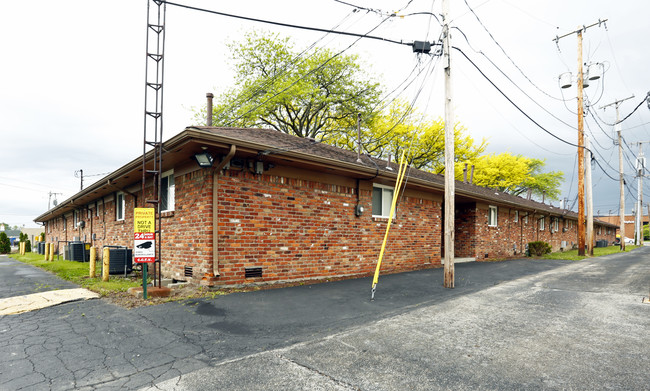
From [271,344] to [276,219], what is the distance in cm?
419

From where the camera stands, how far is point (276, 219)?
8.48 meters

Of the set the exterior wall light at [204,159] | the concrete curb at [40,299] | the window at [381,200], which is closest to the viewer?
the concrete curb at [40,299]

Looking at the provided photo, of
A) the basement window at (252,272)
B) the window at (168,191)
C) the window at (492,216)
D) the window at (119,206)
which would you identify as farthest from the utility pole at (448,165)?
the window at (119,206)

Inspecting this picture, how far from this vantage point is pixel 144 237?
6.71 metres

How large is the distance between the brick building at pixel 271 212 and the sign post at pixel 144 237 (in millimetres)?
1087

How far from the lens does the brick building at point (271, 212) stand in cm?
757

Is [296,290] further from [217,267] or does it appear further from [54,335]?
[54,335]

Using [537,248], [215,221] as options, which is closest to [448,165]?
[215,221]

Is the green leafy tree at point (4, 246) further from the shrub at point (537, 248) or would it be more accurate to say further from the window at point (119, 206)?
the shrub at point (537, 248)

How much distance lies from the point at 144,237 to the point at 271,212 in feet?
9.18

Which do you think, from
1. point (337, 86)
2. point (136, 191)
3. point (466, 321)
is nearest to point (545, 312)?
point (466, 321)

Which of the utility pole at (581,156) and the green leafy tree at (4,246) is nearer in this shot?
the utility pole at (581,156)

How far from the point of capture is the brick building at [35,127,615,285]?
24.8 feet

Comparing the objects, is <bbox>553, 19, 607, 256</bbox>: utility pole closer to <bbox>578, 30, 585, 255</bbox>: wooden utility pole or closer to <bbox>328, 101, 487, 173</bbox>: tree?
<bbox>578, 30, 585, 255</bbox>: wooden utility pole
